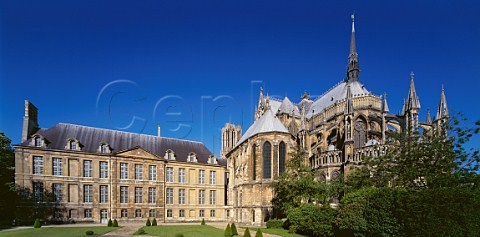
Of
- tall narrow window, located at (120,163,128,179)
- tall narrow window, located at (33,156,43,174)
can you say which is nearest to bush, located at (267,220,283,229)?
tall narrow window, located at (120,163,128,179)

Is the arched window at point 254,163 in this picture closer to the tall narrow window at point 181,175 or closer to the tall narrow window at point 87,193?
the tall narrow window at point 181,175

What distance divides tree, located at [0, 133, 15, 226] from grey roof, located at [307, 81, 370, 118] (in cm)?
4618

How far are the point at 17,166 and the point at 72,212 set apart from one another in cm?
837

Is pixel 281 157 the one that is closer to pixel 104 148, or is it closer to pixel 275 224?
pixel 275 224

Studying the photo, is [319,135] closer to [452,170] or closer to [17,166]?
[452,170]

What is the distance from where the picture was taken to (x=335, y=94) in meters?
46.5

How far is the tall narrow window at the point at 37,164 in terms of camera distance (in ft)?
106

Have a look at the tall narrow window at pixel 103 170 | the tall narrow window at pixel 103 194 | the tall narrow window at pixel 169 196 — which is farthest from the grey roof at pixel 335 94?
the tall narrow window at pixel 103 194

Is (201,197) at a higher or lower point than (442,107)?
lower

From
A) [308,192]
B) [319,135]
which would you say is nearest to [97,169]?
[308,192]

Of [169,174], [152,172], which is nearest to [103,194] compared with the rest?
[152,172]

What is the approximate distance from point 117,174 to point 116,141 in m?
5.13

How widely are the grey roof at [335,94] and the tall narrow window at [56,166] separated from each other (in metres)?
39.6

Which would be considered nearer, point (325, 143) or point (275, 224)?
point (275, 224)
